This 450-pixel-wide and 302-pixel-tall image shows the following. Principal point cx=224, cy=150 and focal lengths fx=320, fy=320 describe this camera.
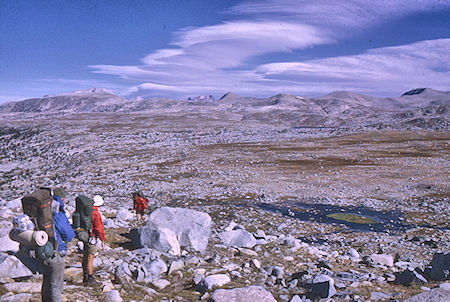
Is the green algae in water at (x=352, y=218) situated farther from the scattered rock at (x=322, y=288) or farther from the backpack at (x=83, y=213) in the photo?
the backpack at (x=83, y=213)

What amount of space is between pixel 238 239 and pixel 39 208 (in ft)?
27.4

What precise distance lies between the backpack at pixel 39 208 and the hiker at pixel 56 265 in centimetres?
Result: 49

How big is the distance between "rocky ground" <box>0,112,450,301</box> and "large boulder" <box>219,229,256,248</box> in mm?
292

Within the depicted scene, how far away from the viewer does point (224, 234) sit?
43.3ft

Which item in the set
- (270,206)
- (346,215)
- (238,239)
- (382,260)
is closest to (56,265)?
(238,239)

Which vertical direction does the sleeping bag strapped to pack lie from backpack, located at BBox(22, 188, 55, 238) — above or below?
below

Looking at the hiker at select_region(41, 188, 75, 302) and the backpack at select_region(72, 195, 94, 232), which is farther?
the backpack at select_region(72, 195, 94, 232)

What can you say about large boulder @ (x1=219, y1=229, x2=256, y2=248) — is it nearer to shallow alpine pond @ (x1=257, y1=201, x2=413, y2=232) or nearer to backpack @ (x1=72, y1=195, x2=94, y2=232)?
backpack @ (x1=72, y1=195, x2=94, y2=232)

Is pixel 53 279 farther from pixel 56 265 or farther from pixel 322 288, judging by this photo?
pixel 322 288

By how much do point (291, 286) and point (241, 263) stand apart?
6.85ft

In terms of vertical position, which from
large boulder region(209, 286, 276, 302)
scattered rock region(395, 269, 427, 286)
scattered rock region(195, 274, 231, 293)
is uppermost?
large boulder region(209, 286, 276, 302)

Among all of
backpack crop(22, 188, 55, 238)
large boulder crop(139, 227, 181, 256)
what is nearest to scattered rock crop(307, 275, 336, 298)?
large boulder crop(139, 227, 181, 256)

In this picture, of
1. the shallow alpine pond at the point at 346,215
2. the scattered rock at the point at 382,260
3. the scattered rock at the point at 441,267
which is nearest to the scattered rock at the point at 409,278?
the scattered rock at the point at 441,267

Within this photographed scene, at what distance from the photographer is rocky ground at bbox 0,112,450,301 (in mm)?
8742
